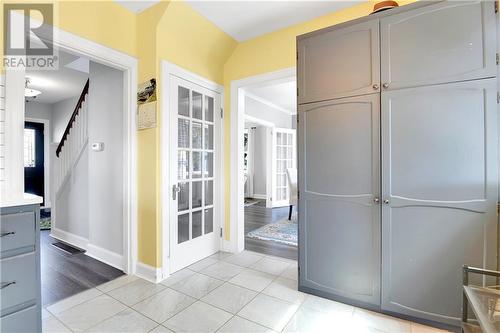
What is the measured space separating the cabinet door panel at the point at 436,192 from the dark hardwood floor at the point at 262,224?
4.47 ft

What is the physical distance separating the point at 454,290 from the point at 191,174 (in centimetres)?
237

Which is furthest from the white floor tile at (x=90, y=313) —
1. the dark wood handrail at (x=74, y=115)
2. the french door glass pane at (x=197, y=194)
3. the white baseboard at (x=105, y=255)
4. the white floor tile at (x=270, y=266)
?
the dark wood handrail at (x=74, y=115)

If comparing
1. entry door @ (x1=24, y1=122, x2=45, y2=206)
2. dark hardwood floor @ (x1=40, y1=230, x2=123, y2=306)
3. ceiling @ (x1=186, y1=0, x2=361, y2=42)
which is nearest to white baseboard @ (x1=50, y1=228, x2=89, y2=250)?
dark hardwood floor @ (x1=40, y1=230, x2=123, y2=306)

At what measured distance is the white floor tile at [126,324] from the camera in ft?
5.07

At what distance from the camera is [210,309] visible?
1.78 metres

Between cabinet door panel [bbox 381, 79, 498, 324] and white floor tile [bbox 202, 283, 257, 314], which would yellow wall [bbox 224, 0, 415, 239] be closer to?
white floor tile [bbox 202, 283, 257, 314]

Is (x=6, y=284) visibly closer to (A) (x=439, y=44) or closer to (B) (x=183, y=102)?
(B) (x=183, y=102)

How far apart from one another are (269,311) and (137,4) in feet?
9.43

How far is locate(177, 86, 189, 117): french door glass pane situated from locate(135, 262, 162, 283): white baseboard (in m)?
1.58

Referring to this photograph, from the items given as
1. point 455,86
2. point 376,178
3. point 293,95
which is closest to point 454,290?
point 376,178

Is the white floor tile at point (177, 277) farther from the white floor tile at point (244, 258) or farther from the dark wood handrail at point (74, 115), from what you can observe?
the dark wood handrail at point (74, 115)

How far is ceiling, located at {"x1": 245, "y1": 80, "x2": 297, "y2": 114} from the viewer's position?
4760 mm

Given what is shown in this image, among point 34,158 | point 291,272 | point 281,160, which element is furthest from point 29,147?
point 291,272

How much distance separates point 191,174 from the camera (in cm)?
262
